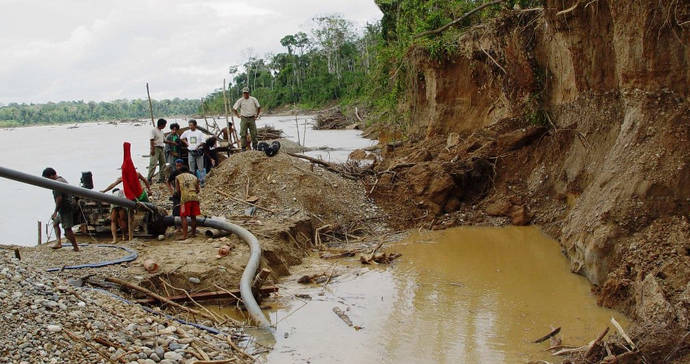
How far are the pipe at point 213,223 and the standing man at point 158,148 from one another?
4193mm

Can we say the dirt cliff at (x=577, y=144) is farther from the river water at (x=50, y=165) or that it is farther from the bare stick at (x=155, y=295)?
the bare stick at (x=155, y=295)

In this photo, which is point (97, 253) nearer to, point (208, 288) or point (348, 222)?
point (208, 288)

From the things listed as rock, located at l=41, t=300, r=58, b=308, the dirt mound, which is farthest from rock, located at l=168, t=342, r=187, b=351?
the dirt mound

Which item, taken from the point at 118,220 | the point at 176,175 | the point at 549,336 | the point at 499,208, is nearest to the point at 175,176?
the point at 176,175

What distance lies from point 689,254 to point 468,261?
3565 mm

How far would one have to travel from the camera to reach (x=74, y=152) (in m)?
39.4

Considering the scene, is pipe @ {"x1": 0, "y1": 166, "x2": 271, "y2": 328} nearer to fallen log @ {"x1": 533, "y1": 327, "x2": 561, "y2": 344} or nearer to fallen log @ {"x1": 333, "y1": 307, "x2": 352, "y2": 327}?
fallen log @ {"x1": 333, "y1": 307, "x2": 352, "y2": 327}

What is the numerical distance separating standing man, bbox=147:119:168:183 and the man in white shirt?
0.54 meters

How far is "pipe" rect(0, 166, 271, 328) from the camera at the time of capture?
6.86 m

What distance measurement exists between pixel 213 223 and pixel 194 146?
14.1ft

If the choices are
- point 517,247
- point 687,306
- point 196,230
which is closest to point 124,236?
point 196,230

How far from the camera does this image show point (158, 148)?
13.6 metres

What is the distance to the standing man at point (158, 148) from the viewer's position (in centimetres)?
1324

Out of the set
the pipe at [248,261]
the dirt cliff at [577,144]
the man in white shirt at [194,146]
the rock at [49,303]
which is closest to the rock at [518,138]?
the dirt cliff at [577,144]
